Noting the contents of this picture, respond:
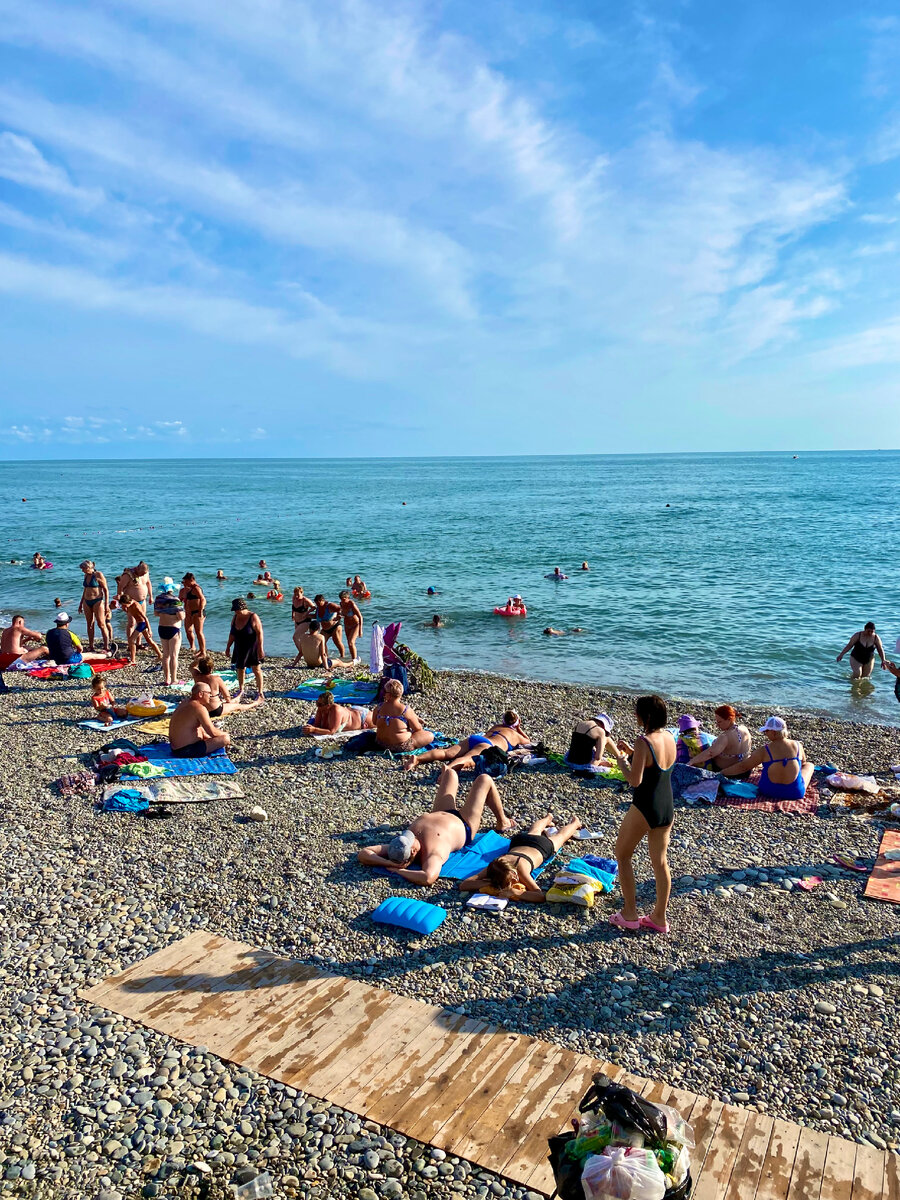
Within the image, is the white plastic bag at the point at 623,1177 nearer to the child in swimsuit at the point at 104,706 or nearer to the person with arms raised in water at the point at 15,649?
the child in swimsuit at the point at 104,706

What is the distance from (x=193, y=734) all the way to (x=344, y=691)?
4403mm

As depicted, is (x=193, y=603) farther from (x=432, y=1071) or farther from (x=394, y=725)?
(x=432, y=1071)

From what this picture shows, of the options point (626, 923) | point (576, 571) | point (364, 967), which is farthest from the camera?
point (576, 571)

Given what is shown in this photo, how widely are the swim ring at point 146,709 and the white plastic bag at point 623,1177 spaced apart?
11.5 metres

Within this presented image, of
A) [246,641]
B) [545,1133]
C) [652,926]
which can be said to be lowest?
[652,926]

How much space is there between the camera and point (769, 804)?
9.74 metres

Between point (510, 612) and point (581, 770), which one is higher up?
point (581, 770)

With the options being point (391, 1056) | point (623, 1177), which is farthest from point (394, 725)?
point (623, 1177)

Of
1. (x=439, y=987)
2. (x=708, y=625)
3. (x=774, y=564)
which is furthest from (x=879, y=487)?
(x=439, y=987)

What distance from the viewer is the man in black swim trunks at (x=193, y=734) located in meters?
11.1

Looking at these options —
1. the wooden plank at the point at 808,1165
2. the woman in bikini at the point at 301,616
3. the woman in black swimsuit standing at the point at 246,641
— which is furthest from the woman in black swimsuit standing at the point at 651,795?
the woman in bikini at the point at 301,616

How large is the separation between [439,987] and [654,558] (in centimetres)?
3686

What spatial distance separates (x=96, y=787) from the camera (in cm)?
1000

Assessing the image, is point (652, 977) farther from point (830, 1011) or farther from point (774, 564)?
point (774, 564)
